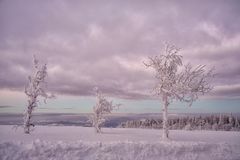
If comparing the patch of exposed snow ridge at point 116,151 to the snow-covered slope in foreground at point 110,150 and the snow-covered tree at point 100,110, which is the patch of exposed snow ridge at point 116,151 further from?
the snow-covered tree at point 100,110

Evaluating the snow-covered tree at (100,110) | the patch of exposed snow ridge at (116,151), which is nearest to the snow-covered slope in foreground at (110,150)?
the patch of exposed snow ridge at (116,151)

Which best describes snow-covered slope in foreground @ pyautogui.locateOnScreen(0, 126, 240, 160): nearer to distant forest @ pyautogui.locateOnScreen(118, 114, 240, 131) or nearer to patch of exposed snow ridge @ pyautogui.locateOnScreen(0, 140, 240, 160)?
patch of exposed snow ridge @ pyautogui.locateOnScreen(0, 140, 240, 160)

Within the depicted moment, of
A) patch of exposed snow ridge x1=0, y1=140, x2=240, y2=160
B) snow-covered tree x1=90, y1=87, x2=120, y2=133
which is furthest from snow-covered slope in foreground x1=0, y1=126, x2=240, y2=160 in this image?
snow-covered tree x1=90, y1=87, x2=120, y2=133

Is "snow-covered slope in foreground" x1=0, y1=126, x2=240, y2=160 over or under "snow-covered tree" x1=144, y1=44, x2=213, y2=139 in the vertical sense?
under

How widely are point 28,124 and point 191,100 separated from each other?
9233 millimetres

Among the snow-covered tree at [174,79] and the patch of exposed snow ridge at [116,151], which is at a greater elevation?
the snow-covered tree at [174,79]

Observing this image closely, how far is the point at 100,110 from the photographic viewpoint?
26125mm

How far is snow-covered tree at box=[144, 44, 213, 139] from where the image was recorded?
20547 mm

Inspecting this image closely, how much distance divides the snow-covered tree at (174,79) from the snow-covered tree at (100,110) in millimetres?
6223

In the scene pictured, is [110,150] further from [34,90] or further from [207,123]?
[207,123]

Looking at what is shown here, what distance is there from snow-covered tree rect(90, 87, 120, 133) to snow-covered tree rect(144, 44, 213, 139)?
6.22m

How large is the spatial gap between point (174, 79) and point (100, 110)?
7225mm

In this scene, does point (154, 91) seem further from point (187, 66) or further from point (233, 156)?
point (233, 156)

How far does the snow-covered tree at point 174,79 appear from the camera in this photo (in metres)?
20.5
